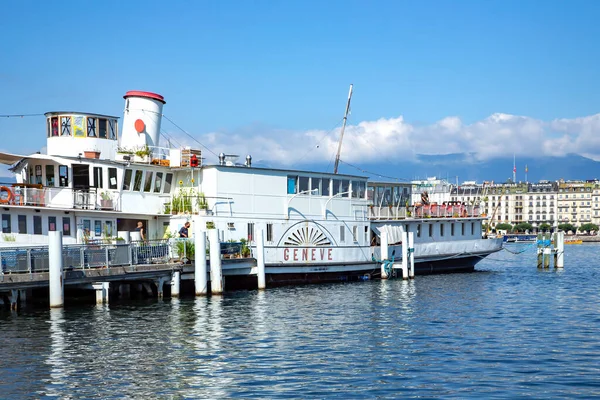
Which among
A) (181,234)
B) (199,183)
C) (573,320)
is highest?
(199,183)

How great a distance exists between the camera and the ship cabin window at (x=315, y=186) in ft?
148

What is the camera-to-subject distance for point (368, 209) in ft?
163

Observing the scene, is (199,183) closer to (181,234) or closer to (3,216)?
(181,234)

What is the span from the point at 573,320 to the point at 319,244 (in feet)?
60.4

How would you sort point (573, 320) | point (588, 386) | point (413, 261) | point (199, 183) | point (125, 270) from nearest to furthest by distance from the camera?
point (588, 386) → point (573, 320) → point (125, 270) → point (199, 183) → point (413, 261)

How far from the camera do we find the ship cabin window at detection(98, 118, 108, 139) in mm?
39131

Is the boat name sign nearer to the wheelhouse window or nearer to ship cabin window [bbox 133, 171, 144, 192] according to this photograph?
ship cabin window [bbox 133, 171, 144, 192]

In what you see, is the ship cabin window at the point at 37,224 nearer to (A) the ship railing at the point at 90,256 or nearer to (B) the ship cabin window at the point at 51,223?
(B) the ship cabin window at the point at 51,223

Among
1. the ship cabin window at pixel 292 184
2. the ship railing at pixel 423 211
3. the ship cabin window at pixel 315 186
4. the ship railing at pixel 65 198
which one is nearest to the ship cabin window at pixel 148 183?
the ship railing at pixel 65 198

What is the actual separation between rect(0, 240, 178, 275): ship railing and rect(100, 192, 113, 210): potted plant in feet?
10.1

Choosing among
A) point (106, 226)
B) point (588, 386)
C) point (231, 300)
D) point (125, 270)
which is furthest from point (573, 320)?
point (106, 226)

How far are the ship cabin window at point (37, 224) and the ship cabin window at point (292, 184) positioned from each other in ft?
47.1

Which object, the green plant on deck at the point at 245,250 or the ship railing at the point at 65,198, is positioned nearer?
the ship railing at the point at 65,198

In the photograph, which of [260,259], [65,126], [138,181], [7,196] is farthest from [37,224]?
[260,259]
